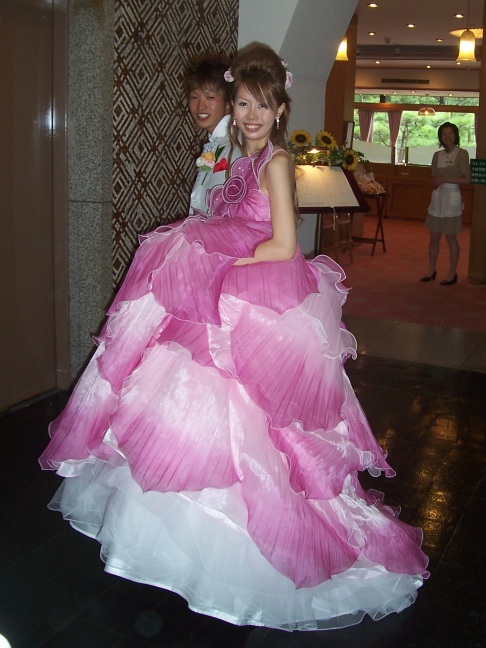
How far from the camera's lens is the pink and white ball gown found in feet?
7.05

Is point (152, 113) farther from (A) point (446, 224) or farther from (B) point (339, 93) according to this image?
(B) point (339, 93)

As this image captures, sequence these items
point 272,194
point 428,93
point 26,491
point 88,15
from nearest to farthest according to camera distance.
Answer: point 272,194 < point 26,491 < point 88,15 < point 428,93

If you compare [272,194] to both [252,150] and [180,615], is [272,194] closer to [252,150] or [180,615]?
[252,150]

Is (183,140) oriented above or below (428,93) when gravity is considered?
below

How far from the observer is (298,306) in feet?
7.55

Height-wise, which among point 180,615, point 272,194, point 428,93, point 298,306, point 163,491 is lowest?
point 180,615

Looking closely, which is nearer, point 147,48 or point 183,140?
point 147,48

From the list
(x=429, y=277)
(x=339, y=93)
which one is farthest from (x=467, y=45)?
(x=429, y=277)

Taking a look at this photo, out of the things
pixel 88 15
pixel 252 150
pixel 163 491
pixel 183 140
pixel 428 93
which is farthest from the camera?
pixel 428 93

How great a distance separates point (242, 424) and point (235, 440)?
0.05 metres

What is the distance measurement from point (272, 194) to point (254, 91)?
12.5 inches

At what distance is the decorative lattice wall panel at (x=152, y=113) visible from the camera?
389 centimetres

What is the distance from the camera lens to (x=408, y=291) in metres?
7.70

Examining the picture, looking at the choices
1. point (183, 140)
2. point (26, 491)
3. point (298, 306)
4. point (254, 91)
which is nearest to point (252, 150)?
→ point (254, 91)
